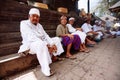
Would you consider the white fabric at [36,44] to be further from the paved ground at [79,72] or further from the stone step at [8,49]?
the stone step at [8,49]

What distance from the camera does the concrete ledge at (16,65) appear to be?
2.30 m

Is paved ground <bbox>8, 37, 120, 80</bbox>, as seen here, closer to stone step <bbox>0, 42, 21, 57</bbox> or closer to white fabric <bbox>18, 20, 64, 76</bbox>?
white fabric <bbox>18, 20, 64, 76</bbox>

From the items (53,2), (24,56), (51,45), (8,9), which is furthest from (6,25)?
(53,2)

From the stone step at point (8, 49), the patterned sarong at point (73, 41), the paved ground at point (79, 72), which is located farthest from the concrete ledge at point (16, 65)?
the patterned sarong at point (73, 41)

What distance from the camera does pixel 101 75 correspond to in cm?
245

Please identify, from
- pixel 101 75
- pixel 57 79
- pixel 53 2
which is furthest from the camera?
pixel 53 2

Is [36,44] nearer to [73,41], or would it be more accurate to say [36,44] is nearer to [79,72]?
[79,72]

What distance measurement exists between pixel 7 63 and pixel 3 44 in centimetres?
67

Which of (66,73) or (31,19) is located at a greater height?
(31,19)

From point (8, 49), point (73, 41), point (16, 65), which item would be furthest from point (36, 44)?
point (73, 41)

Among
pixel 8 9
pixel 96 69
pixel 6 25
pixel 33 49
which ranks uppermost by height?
pixel 8 9

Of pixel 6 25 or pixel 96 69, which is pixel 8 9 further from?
pixel 96 69

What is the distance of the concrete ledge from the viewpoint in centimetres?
230

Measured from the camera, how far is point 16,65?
8.20ft
